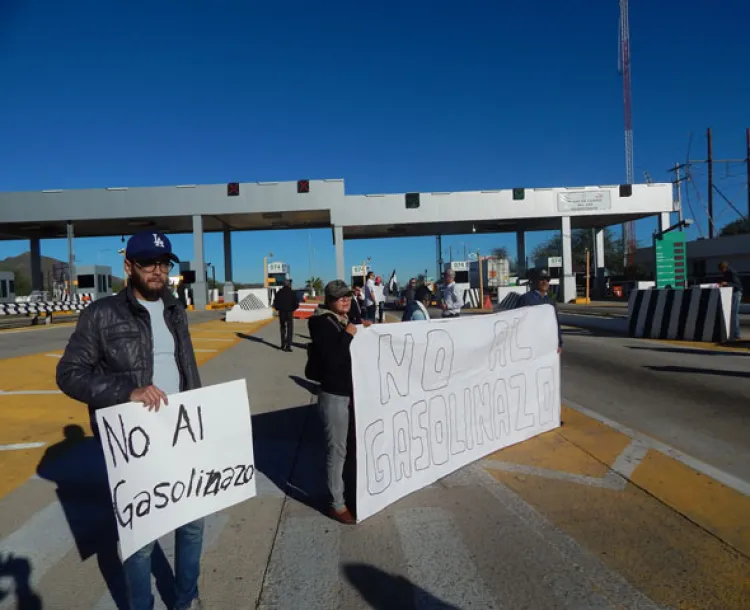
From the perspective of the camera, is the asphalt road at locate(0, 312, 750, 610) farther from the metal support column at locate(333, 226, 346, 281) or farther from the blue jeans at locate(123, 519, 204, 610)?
the metal support column at locate(333, 226, 346, 281)

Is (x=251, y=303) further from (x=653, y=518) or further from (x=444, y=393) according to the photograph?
(x=653, y=518)

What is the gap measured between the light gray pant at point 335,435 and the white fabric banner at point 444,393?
109mm

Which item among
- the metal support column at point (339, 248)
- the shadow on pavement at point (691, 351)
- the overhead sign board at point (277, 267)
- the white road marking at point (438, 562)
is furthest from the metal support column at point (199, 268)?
the white road marking at point (438, 562)

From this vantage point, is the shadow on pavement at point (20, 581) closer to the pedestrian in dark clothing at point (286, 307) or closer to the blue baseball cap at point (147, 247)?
the blue baseball cap at point (147, 247)

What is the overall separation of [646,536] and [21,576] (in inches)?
150

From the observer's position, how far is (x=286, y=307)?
13.6 meters

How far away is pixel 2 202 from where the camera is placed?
36.6 meters

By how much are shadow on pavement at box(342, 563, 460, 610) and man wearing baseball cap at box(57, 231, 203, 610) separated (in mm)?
857

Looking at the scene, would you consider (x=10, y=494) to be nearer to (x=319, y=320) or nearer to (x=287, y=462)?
(x=287, y=462)

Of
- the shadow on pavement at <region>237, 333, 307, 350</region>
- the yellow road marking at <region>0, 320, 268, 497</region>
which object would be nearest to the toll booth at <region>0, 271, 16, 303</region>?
the shadow on pavement at <region>237, 333, 307, 350</region>

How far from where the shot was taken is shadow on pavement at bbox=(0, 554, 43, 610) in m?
2.77

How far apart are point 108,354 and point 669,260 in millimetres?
21742

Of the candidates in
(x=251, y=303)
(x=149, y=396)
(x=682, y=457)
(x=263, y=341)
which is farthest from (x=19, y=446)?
(x=251, y=303)

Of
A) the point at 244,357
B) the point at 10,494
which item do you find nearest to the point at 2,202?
the point at 244,357
